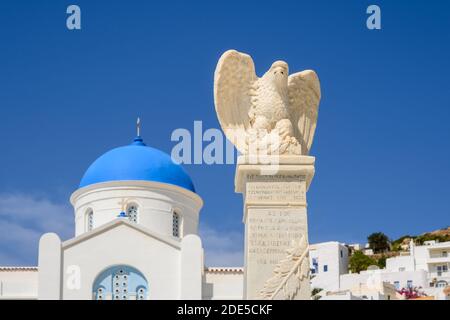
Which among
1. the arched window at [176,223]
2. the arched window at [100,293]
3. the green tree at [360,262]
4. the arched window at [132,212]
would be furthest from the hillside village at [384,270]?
the arched window at [100,293]

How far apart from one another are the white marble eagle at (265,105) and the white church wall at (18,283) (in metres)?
14.0

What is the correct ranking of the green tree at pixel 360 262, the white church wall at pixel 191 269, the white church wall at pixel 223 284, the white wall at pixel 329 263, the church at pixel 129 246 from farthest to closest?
the green tree at pixel 360 262 < the white wall at pixel 329 263 < the white church wall at pixel 223 284 < the church at pixel 129 246 < the white church wall at pixel 191 269

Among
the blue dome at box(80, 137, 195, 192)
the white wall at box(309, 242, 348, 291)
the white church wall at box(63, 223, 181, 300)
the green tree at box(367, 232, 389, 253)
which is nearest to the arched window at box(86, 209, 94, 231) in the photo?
the blue dome at box(80, 137, 195, 192)

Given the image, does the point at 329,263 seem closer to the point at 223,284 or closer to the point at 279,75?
the point at 223,284

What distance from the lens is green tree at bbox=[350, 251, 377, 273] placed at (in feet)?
217

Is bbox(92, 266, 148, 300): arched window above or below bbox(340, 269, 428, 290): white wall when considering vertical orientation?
below

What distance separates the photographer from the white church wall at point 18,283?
28656 mm

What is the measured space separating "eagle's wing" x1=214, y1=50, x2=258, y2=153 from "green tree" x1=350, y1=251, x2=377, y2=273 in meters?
50.5

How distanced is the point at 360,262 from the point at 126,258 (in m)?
43.1

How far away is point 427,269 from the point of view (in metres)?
60.7

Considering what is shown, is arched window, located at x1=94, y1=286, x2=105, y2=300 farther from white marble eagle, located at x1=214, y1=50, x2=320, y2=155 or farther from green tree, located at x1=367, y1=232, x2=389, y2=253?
green tree, located at x1=367, y1=232, x2=389, y2=253

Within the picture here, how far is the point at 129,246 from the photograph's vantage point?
2714 centimetres

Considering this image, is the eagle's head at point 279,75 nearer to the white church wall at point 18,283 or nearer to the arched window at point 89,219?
the white church wall at point 18,283

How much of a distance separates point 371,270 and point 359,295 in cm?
1679
